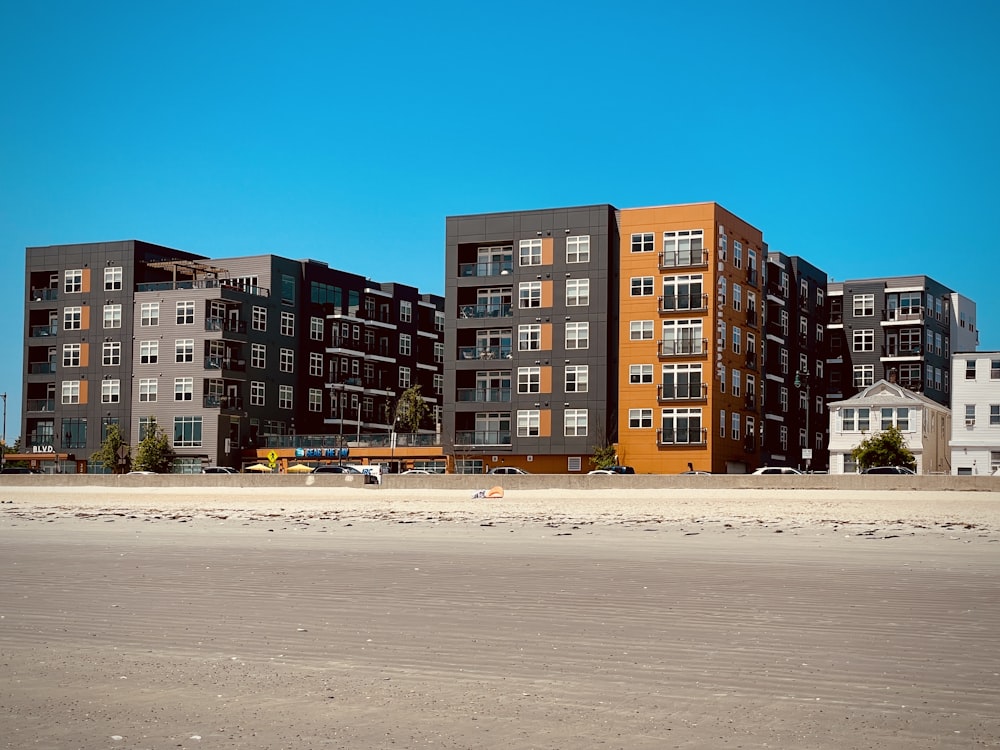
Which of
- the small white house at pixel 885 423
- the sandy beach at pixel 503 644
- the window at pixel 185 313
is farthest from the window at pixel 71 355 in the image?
the sandy beach at pixel 503 644

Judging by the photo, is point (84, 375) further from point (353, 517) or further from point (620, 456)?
point (353, 517)

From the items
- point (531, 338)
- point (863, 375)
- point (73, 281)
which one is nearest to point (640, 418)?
point (531, 338)

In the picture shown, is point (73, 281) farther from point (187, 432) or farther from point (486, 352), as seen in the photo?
point (486, 352)

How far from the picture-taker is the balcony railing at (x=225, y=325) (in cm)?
10788

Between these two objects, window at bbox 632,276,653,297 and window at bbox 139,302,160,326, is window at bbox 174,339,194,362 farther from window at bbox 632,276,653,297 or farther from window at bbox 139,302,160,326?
window at bbox 632,276,653,297

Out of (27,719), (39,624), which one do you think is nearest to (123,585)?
(39,624)

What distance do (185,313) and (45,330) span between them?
669 inches

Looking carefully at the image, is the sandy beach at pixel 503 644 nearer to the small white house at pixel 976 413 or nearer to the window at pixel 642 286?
the window at pixel 642 286

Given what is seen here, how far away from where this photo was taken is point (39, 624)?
15.2 meters

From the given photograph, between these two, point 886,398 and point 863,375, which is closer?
point 886,398

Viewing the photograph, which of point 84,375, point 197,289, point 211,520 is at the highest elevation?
point 197,289

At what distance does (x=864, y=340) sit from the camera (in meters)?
124

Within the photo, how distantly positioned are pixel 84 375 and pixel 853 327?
7526cm

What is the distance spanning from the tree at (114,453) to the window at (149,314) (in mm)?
9742
